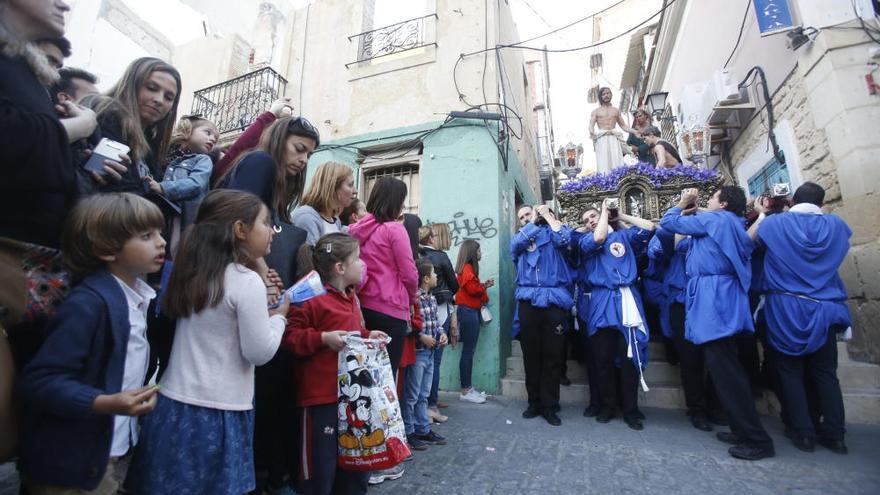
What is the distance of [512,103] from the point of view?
331 inches

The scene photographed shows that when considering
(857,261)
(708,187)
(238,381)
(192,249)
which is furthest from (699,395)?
(192,249)

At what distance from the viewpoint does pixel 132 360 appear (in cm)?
144

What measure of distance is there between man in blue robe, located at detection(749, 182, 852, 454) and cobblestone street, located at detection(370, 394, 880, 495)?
0.94 ft

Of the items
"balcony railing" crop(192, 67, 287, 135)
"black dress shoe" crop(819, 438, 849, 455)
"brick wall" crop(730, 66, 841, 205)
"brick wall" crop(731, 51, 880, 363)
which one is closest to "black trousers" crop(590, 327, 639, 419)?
"black dress shoe" crop(819, 438, 849, 455)

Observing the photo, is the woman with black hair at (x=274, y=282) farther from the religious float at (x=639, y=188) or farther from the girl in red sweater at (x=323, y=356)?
the religious float at (x=639, y=188)

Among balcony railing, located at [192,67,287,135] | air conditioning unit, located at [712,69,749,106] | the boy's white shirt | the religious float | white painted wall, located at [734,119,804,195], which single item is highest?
balcony railing, located at [192,67,287,135]

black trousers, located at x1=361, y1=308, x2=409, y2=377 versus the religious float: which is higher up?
the religious float

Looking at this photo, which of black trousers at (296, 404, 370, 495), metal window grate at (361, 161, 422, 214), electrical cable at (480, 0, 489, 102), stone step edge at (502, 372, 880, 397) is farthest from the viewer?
metal window grate at (361, 161, 422, 214)

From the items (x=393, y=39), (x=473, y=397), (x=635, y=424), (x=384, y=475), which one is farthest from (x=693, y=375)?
(x=393, y=39)

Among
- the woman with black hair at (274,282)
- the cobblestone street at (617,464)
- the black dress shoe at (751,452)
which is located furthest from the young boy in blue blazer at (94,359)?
the black dress shoe at (751,452)

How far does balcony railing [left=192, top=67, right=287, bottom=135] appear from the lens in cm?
835

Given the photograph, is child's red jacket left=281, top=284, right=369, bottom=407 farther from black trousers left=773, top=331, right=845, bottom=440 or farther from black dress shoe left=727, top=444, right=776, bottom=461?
black trousers left=773, top=331, right=845, bottom=440

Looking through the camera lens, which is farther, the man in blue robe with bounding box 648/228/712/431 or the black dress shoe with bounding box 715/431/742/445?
the man in blue robe with bounding box 648/228/712/431

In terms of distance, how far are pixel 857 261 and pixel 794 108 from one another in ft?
8.03
